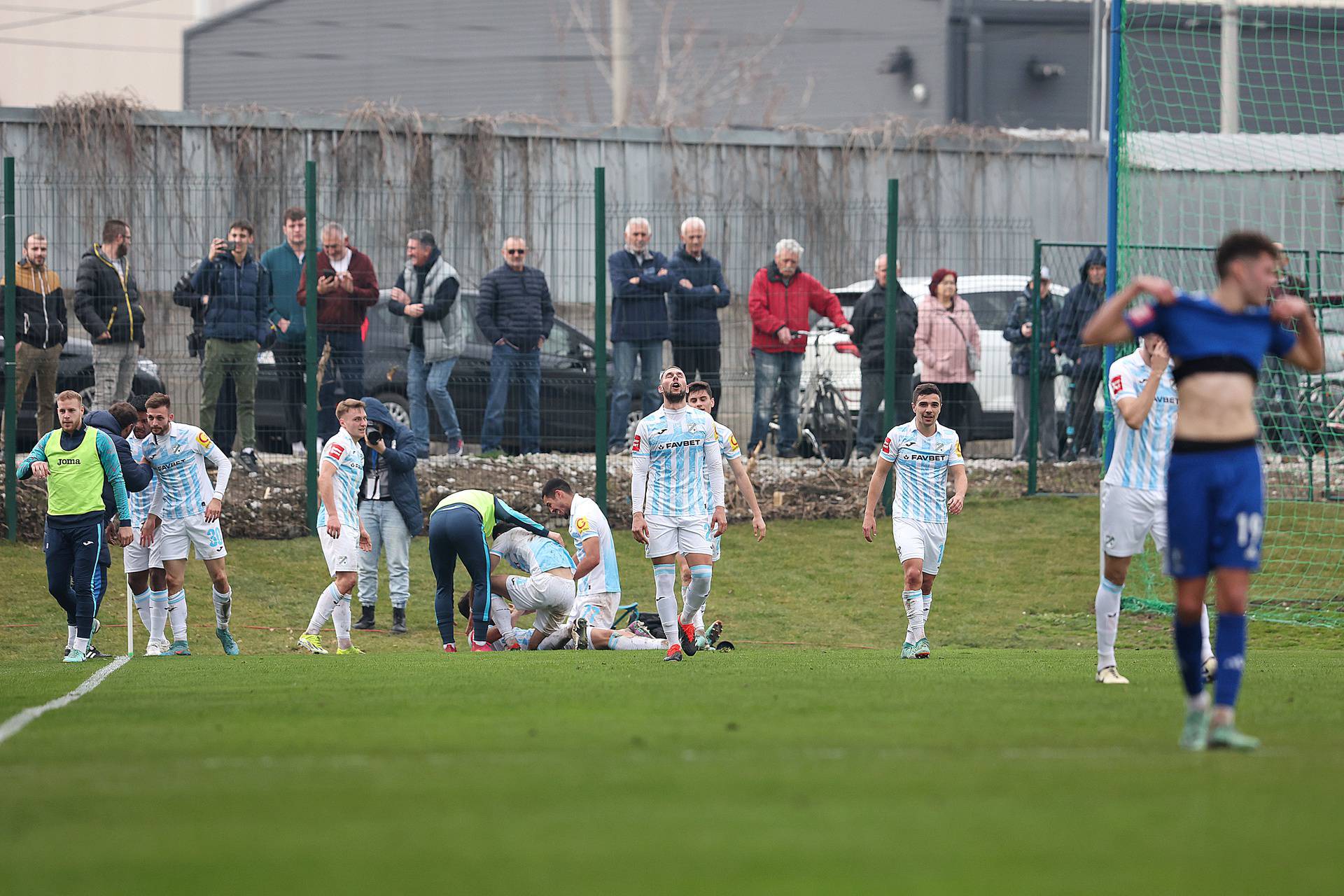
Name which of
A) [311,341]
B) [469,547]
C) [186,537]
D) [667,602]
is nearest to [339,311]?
[311,341]

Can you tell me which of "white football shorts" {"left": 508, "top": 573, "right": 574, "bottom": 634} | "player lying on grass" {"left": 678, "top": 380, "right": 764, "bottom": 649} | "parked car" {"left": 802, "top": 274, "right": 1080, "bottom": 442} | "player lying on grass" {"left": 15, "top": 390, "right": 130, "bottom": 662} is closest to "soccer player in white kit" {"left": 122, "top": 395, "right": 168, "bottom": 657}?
"player lying on grass" {"left": 15, "top": 390, "right": 130, "bottom": 662}

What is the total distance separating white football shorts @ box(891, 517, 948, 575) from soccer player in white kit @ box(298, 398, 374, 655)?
4.58 m

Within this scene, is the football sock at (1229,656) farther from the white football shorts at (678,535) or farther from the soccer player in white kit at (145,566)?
the soccer player in white kit at (145,566)

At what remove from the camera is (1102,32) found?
27.9 meters

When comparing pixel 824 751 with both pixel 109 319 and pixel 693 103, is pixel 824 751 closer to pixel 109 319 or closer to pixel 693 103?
pixel 109 319

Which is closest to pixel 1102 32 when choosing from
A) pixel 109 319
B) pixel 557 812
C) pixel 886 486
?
pixel 886 486

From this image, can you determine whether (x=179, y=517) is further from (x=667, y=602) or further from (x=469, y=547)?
(x=667, y=602)

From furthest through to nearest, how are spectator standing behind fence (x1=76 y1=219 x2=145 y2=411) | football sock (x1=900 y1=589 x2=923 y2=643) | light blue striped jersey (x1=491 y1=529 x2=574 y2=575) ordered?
spectator standing behind fence (x1=76 y1=219 x2=145 y2=411)
light blue striped jersey (x1=491 y1=529 x2=574 y2=575)
football sock (x1=900 y1=589 x2=923 y2=643)

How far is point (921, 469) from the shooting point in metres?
12.5

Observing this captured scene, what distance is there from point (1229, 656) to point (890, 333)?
11.7 metres

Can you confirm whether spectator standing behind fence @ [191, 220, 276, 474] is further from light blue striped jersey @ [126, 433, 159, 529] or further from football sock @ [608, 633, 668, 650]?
football sock @ [608, 633, 668, 650]

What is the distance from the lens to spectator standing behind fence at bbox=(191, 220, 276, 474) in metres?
17.0

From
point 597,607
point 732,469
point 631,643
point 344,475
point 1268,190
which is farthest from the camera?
point 1268,190

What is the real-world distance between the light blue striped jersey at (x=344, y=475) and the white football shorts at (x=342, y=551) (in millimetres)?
82
